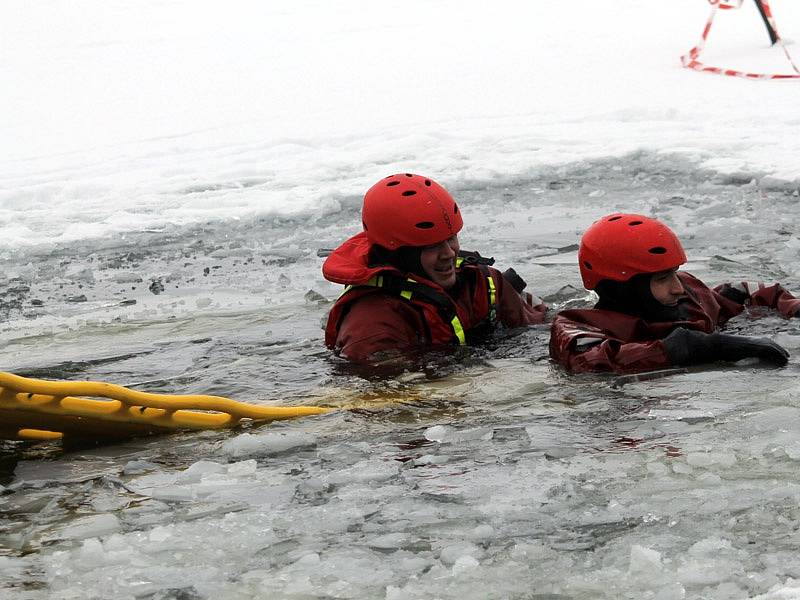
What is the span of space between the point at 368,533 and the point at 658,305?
234cm

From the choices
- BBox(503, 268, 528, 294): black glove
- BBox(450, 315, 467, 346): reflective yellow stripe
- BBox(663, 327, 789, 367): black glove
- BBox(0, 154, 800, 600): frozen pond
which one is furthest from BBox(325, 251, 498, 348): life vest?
BBox(663, 327, 789, 367): black glove

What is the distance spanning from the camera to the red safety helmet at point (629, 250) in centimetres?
552

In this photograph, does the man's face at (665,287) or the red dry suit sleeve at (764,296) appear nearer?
the man's face at (665,287)

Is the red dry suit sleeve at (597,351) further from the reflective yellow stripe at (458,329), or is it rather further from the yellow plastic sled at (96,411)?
the yellow plastic sled at (96,411)

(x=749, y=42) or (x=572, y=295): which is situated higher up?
(x=749, y=42)

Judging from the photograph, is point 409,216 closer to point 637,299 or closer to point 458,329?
point 458,329

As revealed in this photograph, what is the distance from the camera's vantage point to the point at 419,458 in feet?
15.0

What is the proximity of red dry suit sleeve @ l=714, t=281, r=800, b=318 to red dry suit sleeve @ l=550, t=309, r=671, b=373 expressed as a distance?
0.94 m

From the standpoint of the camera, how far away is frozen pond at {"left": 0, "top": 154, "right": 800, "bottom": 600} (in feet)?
11.5

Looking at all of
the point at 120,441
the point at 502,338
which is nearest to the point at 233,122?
the point at 502,338

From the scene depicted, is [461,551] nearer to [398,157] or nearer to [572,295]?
[572,295]

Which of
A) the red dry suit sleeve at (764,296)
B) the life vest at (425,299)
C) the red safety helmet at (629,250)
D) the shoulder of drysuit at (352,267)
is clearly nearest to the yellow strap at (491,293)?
the life vest at (425,299)

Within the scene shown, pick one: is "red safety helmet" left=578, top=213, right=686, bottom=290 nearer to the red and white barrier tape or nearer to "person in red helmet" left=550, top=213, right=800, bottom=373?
"person in red helmet" left=550, top=213, right=800, bottom=373

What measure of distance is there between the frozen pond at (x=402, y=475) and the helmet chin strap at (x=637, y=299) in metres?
0.43
